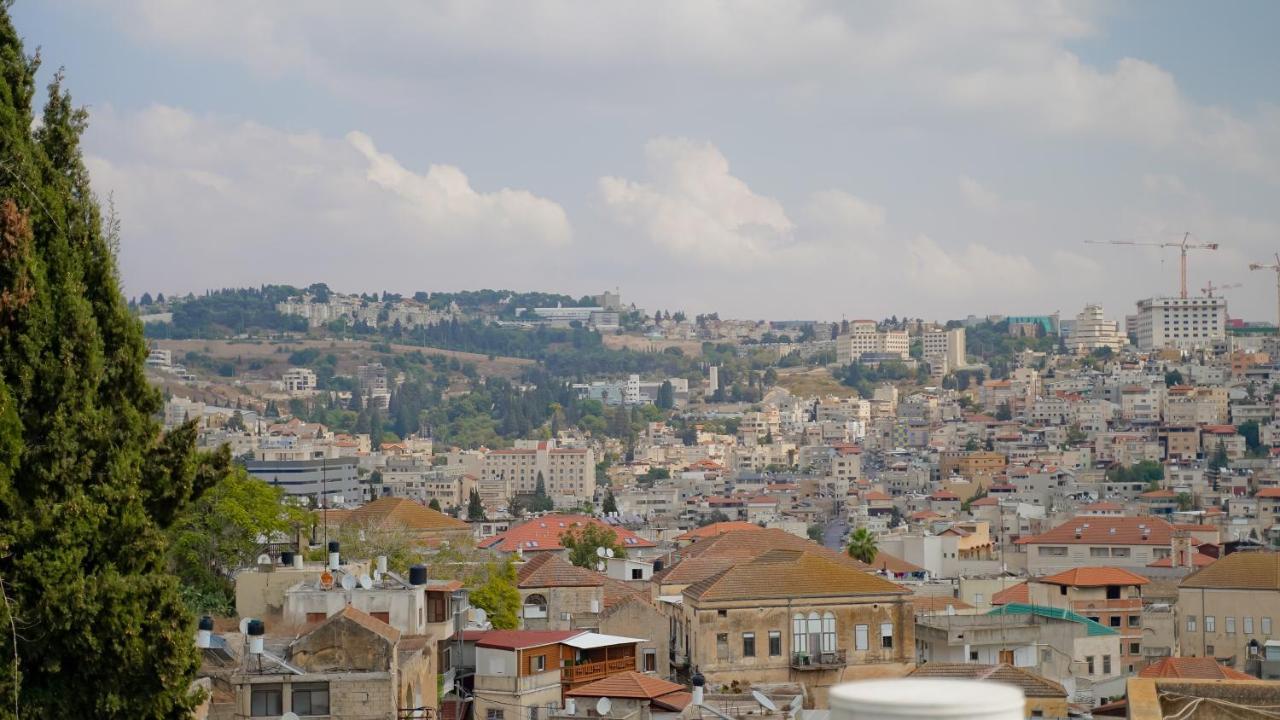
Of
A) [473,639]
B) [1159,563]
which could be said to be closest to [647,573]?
[473,639]

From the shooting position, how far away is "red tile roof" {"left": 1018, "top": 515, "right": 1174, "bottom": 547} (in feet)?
246

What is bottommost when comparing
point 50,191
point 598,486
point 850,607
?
point 598,486

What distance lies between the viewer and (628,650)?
30500 millimetres

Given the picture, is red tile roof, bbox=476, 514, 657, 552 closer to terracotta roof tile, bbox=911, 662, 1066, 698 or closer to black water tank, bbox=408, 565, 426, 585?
black water tank, bbox=408, 565, 426, 585

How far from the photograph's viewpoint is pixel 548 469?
18662cm

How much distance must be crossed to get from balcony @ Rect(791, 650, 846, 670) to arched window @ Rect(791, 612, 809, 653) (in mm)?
140

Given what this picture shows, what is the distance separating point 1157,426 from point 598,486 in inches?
2147

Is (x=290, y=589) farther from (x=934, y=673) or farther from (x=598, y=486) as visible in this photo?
(x=598, y=486)

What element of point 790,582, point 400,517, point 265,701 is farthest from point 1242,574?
point 265,701

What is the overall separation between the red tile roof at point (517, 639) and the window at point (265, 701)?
619 centimetres

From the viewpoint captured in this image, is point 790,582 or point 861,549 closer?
point 790,582

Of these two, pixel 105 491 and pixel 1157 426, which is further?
pixel 1157 426

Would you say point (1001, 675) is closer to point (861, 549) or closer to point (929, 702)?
point (929, 702)

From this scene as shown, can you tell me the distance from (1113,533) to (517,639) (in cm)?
5253
